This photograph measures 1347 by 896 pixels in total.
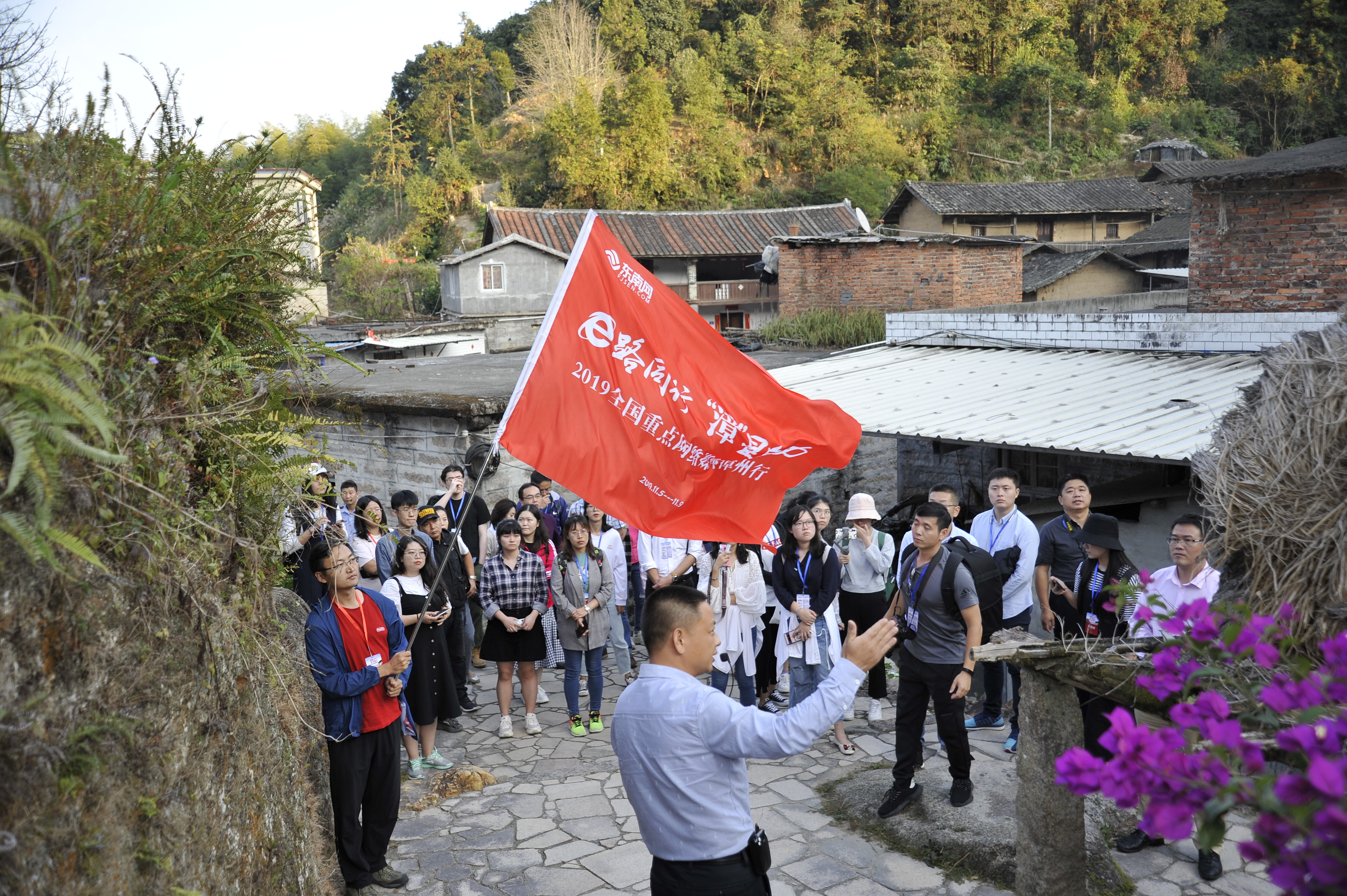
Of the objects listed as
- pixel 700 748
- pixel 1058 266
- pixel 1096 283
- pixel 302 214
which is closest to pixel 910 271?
pixel 1058 266

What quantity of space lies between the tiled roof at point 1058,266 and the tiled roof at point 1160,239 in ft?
5.70

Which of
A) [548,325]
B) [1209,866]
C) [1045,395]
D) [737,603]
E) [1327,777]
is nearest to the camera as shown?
[1327,777]

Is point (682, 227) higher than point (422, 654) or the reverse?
higher

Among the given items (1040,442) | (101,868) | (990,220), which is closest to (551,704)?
(1040,442)

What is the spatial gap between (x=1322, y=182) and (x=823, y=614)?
874cm

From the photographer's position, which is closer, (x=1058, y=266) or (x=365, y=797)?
(x=365, y=797)

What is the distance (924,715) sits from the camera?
5668 mm

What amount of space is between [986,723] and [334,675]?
484 cm

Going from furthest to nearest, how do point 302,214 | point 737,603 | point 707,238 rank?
1. point 707,238
2. point 737,603
3. point 302,214

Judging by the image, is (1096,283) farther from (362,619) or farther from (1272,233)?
(362,619)

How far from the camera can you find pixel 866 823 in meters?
5.76

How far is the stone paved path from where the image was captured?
511 cm

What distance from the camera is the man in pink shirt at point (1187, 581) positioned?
16.6 ft

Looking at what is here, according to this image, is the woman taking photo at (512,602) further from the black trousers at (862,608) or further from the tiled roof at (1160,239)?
the tiled roof at (1160,239)
